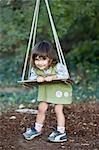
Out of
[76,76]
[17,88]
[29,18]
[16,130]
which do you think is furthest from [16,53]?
Answer: [16,130]

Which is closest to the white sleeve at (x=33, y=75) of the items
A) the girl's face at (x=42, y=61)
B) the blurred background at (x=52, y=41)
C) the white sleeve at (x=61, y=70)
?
the girl's face at (x=42, y=61)

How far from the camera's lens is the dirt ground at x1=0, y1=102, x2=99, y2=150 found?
492 centimetres

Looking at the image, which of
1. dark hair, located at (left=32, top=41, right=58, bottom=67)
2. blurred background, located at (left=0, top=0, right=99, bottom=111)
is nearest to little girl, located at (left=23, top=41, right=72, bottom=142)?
dark hair, located at (left=32, top=41, right=58, bottom=67)

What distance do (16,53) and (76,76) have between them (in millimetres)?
1670

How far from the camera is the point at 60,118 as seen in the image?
16.7 feet

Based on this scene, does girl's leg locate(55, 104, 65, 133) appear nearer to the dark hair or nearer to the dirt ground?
the dirt ground

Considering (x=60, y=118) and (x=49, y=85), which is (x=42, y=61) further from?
(x=60, y=118)

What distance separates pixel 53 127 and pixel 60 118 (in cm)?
32

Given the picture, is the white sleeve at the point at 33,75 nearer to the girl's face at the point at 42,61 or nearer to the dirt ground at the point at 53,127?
the girl's face at the point at 42,61

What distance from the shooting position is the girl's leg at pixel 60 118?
5.07 metres

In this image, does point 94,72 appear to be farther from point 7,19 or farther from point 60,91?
point 60,91

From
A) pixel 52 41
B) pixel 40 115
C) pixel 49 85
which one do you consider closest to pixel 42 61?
pixel 49 85

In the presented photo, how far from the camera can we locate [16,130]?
17.4 ft

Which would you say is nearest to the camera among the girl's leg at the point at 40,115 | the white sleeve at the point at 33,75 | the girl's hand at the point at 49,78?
the girl's hand at the point at 49,78
